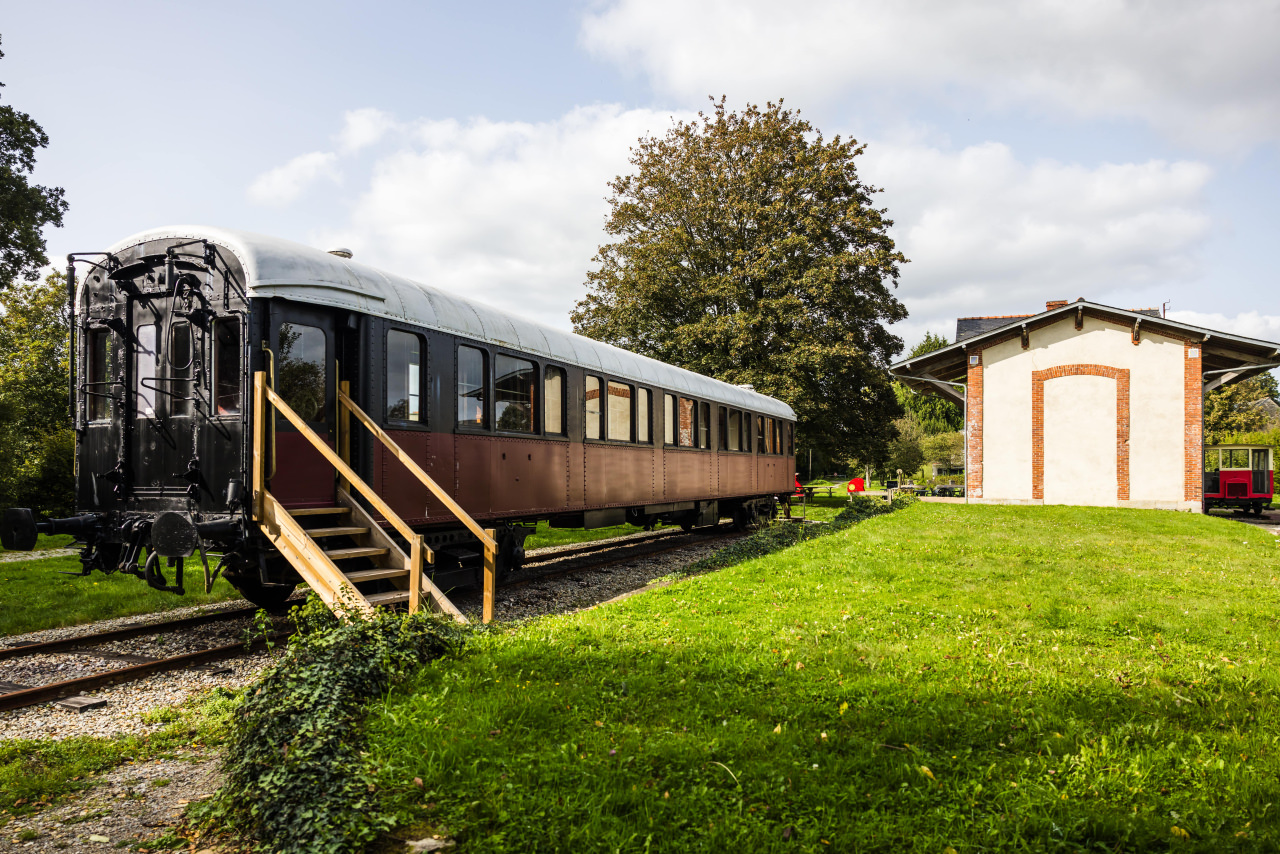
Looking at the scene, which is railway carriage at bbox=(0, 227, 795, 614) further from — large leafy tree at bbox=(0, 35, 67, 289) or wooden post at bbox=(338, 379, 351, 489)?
large leafy tree at bbox=(0, 35, 67, 289)

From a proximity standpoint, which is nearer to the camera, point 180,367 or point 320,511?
point 320,511

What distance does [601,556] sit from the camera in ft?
44.2

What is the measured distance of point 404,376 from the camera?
26.0 feet

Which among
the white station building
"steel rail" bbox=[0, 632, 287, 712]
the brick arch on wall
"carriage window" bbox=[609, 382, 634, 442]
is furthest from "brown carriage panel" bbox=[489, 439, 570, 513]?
the brick arch on wall

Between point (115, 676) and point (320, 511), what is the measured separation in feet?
6.30

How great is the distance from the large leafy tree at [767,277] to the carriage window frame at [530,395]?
58.9 feet

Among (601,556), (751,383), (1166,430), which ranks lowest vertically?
(601,556)

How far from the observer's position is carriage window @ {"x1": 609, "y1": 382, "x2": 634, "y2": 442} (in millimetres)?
12148

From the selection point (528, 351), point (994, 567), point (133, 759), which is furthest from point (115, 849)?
point (994, 567)

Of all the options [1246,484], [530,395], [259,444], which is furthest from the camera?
[1246,484]

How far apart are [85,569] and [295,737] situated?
4916 millimetres

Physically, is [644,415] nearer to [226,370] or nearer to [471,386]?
[471,386]

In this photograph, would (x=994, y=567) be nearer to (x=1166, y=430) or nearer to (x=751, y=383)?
(x=1166, y=430)

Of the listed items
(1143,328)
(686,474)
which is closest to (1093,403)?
(1143,328)
